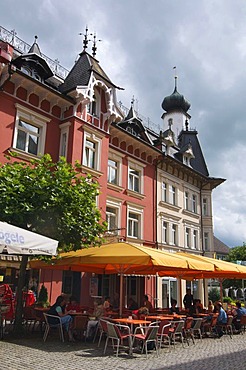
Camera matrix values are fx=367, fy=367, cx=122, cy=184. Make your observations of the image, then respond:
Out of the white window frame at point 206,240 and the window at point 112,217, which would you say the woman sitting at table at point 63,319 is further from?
the white window frame at point 206,240

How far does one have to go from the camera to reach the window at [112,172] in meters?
22.0

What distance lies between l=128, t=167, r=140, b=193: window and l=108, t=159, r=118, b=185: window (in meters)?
1.45

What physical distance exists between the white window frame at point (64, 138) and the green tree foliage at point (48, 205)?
6092mm

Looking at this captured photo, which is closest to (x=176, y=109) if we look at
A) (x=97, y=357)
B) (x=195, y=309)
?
(x=195, y=309)

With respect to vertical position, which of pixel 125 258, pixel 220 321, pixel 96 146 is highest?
pixel 96 146

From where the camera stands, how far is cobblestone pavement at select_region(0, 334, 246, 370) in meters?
7.88

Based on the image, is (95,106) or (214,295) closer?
(95,106)

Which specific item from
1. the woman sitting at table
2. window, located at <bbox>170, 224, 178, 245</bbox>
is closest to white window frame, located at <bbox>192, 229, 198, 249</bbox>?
window, located at <bbox>170, 224, 178, 245</bbox>

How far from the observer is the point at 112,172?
22312mm

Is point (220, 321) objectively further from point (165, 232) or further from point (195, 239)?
point (195, 239)

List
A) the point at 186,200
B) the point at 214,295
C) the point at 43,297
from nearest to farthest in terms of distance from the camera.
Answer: the point at 43,297 → the point at 186,200 → the point at 214,295

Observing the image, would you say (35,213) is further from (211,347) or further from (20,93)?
(20,93)

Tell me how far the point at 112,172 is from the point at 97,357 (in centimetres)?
1431

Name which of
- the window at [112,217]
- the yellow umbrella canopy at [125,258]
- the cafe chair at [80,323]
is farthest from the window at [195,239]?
the cafe chair at [80,323]
